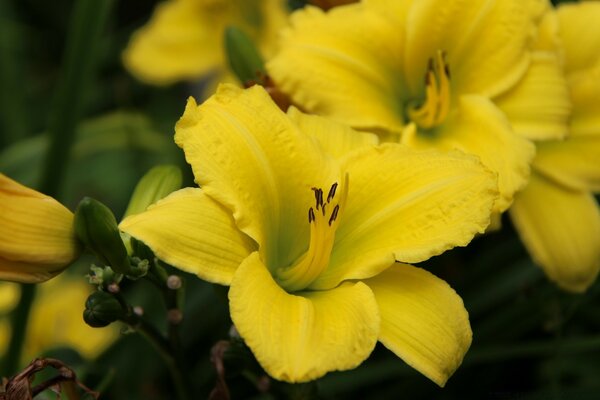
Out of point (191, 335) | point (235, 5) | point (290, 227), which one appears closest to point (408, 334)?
point (290, 227)

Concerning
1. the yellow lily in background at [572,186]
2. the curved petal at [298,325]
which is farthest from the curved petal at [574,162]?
the curved petal at [298,325]

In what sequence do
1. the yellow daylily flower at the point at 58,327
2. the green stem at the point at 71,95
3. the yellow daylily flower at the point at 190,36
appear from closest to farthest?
the green stem at the point at 71,95
the yellow daylily flower at the point at 58,327
the yellow daylily flower at the point at 190,36

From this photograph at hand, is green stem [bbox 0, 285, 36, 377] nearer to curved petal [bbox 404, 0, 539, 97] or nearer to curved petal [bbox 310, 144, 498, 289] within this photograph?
curved petal [bbox 310, 144, 498, 289]

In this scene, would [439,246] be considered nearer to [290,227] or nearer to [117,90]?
[290,227]

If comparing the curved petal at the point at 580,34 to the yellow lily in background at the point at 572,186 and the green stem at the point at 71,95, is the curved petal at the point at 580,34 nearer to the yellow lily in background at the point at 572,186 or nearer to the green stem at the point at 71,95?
the yellow lily in background at the point at 572,186

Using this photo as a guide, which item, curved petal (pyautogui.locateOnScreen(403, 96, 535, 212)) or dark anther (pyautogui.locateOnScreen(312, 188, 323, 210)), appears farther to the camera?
curved petal (pyautogui.locateOnScreen(403, 96, 535, 212))

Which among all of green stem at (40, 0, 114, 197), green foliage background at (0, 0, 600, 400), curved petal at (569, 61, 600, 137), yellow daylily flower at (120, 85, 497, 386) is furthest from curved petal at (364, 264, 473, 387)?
green stem at (40, 0, 114, 197)

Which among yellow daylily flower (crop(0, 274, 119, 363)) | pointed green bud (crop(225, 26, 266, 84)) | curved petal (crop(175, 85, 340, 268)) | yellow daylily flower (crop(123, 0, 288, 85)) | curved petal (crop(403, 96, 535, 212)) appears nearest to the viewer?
curved petal (crop(175, 85, 340, 268))
